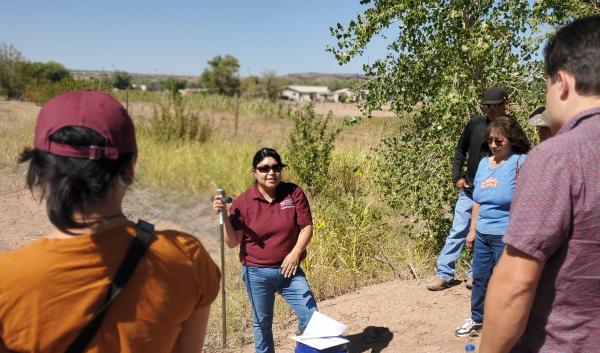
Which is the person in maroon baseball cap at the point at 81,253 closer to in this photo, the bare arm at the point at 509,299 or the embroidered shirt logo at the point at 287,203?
the bare arm at the point at 509,299

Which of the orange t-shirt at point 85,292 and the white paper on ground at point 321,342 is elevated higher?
the orange t-shirt at point 85,292

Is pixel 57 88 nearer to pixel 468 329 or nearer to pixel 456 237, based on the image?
pixel 456 237

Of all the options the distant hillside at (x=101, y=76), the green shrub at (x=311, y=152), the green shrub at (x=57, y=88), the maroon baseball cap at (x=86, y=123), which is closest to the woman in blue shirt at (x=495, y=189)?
the maroon baseball cap at (x=86, y=123)

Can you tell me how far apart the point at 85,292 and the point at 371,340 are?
350 cm

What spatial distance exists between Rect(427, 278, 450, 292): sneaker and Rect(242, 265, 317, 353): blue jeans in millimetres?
1687

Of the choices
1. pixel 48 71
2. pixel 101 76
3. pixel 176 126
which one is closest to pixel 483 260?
pixel 176 126

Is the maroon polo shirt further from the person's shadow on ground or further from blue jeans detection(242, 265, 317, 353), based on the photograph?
the person's shadow on ground

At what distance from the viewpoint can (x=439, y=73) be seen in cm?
525

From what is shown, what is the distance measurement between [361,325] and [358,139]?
5521mm

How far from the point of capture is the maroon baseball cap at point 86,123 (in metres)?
1.25

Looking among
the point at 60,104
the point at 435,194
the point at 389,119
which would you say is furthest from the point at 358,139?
the point at 60,104

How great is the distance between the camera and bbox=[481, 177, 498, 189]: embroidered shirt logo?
3.62 meters

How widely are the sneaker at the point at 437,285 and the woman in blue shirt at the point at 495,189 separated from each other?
108cm

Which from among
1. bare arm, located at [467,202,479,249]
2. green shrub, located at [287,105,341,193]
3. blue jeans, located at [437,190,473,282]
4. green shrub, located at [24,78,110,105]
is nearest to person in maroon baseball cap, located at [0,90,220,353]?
bare arm, located at [467,202,479,249]
